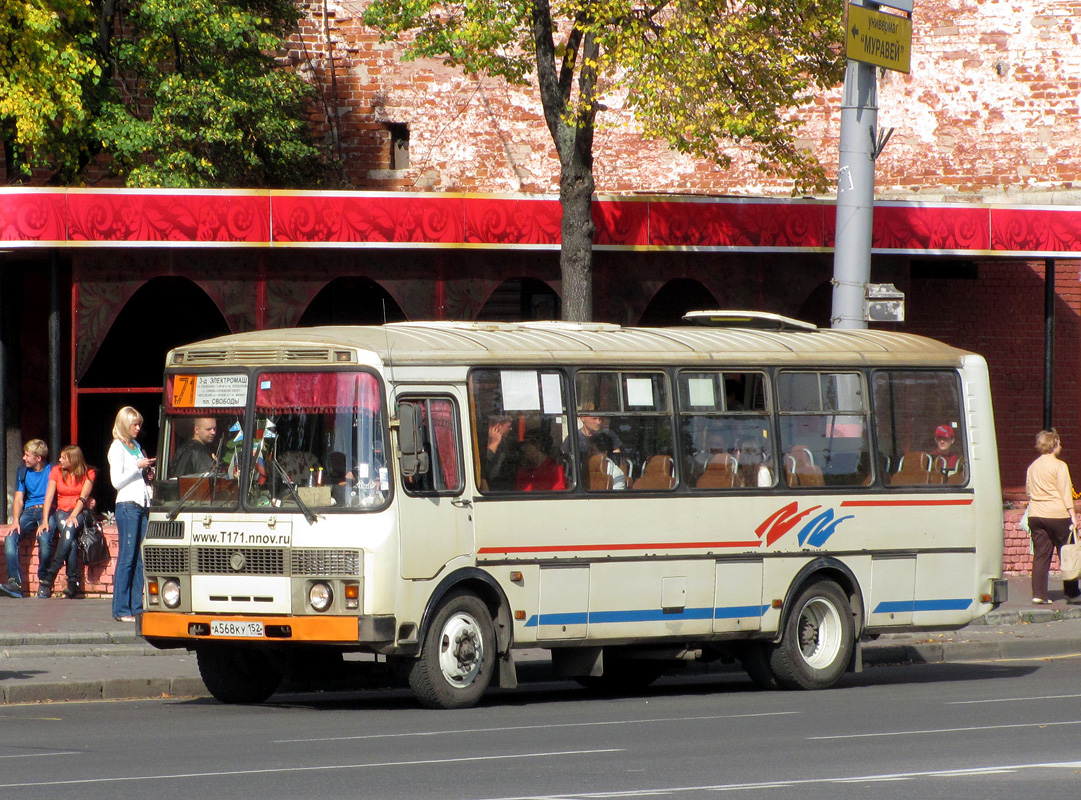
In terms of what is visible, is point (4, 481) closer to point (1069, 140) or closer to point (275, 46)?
point (275, 46)

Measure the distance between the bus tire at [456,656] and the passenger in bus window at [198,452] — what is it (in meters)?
1.84

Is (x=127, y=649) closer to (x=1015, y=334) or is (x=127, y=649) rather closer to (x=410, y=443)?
(x=410, y=443)

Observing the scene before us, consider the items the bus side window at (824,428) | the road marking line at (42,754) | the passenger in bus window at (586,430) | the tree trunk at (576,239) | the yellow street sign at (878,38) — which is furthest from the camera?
the tree trunk at (576,239)

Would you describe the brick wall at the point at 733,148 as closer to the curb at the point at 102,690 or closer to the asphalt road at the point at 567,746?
the asphalt road at the point at 567,746

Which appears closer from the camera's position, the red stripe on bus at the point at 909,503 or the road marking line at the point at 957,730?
Result: the road marking line at the point at 957,730

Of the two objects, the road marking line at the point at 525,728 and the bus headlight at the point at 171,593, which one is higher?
the bus headlight at the point at 171,593

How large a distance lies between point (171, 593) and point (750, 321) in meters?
5.72

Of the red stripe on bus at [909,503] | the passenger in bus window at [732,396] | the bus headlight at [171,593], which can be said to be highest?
the passenger in bus window at [732,396]

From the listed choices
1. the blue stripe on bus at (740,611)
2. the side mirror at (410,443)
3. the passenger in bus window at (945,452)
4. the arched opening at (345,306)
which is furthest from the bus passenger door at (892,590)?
the arched opening at (345,306)

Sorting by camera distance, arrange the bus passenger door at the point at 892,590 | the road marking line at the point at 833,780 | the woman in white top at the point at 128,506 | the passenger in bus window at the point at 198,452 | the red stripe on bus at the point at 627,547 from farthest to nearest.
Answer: the woman in white top at the point at 128,506
the bus passenger door at the point at 892,590
the red stripe on bus at the point at 627,547
the passenger in bus window at the point at 198,452
the road marking line at the point at 833,780

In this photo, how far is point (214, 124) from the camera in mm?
22141

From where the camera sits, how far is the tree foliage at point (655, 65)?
17.1 meters

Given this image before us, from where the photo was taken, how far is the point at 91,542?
57.8 feet

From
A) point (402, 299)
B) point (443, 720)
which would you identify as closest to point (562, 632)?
point (443, 720)
